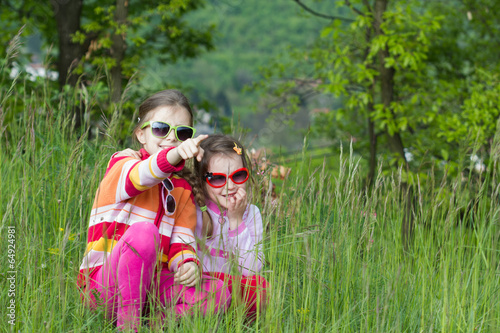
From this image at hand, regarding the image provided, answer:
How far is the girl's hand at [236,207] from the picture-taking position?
6.66ft

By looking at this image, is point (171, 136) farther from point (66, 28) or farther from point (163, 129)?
point (66, 28)

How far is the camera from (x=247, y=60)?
147 ft

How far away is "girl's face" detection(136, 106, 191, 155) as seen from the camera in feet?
6.63

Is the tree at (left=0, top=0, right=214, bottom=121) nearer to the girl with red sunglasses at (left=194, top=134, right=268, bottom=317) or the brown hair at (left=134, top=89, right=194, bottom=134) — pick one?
the brown hair at (left=134, top=89, right=194, bottom=134)

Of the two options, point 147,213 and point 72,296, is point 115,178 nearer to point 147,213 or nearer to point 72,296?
point 147,213

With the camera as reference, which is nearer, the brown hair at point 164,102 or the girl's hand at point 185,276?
the girl's hand at point 185,276

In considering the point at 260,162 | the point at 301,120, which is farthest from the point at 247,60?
the point at 260,162

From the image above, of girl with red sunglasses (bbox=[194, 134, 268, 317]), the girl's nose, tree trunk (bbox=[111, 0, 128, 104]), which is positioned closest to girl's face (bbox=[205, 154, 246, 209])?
girl with red sunglasses (bbox=[194, 134, 268, 317])

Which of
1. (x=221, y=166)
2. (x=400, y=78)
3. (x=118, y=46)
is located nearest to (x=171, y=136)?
(x=221, y=166)

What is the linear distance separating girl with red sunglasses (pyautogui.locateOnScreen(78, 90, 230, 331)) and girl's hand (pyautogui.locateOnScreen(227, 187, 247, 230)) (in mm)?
163

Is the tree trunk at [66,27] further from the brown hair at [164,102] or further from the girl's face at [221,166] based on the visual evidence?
the girl's face at [221,166]

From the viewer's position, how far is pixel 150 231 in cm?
171

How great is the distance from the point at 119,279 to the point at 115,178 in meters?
0.40

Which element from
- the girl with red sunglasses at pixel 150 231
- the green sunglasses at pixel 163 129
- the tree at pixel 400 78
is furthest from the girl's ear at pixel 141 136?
the tree at pixel 400 78
